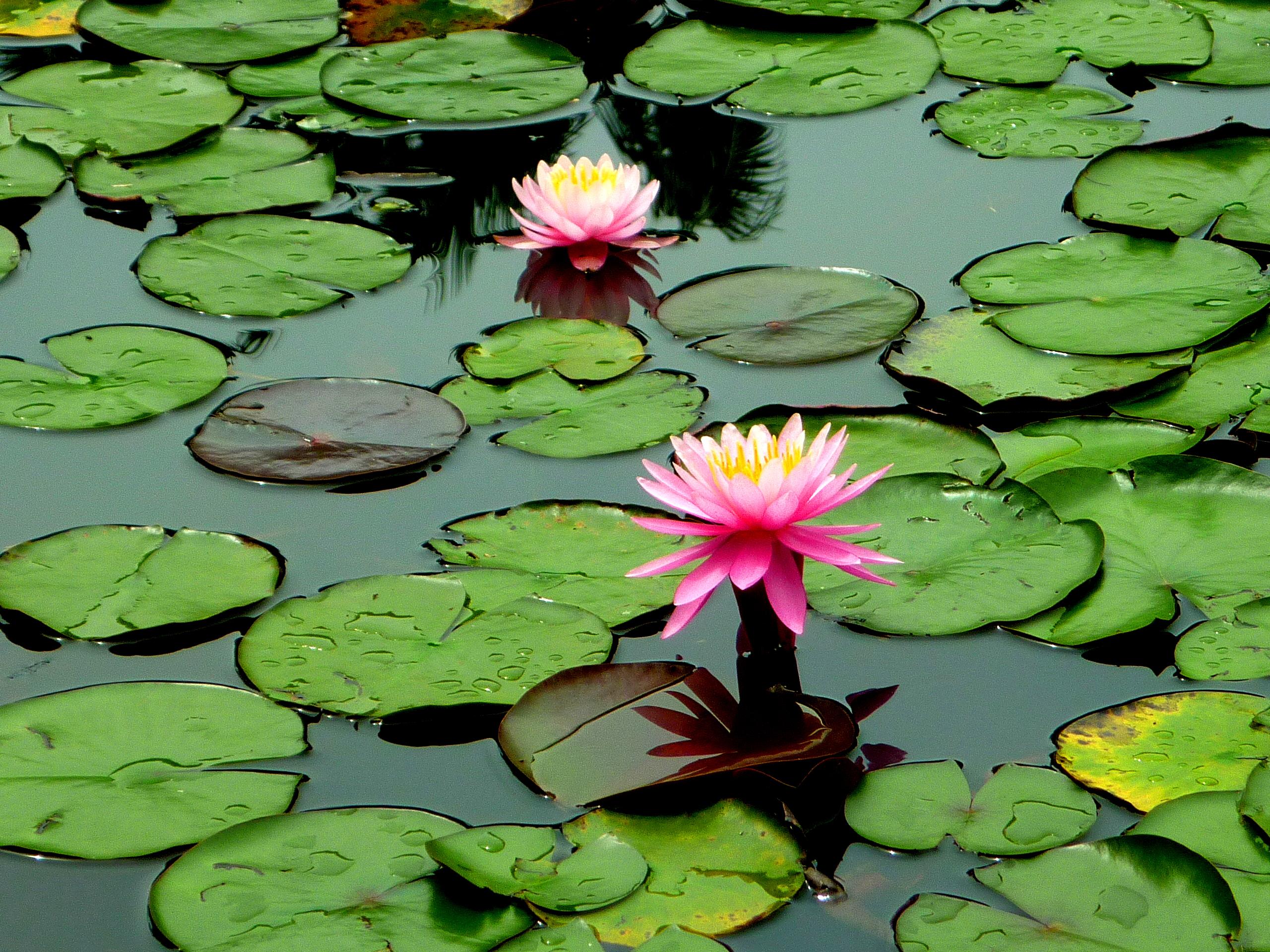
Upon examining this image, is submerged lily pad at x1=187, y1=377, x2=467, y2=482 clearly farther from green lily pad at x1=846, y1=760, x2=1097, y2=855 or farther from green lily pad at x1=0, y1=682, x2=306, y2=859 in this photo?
green lily pad at x1=846, y1=760, x2=1097, y2=855

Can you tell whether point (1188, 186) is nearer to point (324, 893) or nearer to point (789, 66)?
point (789, 66)

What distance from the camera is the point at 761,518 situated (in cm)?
189

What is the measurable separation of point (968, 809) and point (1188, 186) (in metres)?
2.01

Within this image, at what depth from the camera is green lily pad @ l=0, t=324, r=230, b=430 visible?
2.57m

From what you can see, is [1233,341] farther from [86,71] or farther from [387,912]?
[86,71]

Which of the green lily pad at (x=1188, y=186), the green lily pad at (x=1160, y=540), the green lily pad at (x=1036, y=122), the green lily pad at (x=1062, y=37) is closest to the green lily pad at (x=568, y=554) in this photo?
the green lily pad at (x=1160, y=540)

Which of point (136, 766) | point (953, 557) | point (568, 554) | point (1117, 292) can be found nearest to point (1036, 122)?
point (1117, 292)

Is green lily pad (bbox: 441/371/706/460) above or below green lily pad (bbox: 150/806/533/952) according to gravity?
above

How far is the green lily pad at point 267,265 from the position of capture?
293cm

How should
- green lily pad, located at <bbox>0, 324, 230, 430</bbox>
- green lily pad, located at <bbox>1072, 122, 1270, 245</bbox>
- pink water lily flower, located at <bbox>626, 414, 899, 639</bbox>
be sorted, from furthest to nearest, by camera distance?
green lily pad, located at <bbox>1072, 122, 1270, 245</bbox>, green lily pad, located at <bbox>0, 324, 230, 430</bbox>, pink water lily flower, located at <bbox>626, 414, 899, 639</bbox>

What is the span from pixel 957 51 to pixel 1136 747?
2660mm

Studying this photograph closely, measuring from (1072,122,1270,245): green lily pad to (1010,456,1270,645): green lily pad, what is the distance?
95cm

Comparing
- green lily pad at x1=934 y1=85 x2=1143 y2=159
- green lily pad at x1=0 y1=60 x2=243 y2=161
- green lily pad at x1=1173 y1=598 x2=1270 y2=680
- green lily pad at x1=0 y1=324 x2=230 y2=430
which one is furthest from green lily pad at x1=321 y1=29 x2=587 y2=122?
green lily pad at x1=1173 y1=598 x2=1270 y2=680

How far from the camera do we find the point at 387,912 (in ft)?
5.30
